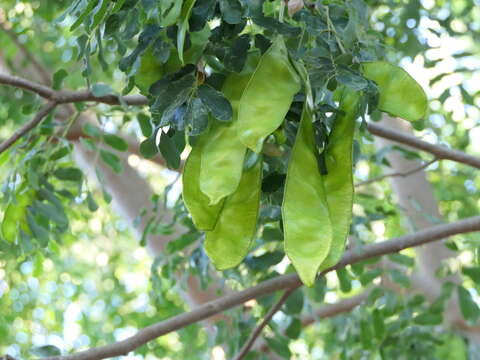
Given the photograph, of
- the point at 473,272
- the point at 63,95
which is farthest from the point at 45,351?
the point at 473,272

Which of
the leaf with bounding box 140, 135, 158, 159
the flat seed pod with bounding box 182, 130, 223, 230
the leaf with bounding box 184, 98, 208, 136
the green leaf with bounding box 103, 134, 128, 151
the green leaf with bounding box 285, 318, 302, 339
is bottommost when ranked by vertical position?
the green leaf with bounding box 285, 318, 302, 339

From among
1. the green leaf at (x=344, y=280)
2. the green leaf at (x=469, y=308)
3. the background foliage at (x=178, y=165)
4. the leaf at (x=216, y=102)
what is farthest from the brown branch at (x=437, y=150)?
the leaf at (x=216, y=102)

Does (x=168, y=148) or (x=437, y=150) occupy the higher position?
(x=168, y=148)

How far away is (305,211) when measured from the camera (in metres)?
0.76

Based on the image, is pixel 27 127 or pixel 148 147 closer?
pixel 148 147

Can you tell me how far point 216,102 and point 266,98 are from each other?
2.8 inches

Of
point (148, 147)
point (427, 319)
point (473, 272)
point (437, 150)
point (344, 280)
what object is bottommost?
point (427, 319)

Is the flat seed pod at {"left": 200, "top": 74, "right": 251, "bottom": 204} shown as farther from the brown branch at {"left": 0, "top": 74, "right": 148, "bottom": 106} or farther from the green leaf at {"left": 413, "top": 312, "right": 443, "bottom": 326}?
the green leaf at {"left": 413, "top": 312, "right": 443, "bottom": 326}

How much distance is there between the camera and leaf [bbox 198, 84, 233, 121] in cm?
81

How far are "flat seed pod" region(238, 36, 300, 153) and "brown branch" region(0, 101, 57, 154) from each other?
63cm

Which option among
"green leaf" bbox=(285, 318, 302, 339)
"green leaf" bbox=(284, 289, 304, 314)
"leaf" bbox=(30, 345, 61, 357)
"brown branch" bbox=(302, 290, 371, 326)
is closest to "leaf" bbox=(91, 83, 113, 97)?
"leaf" bbox=(30, 345, 61, 357)

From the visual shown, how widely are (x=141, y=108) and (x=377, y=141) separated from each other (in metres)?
1.48

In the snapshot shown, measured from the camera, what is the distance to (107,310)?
342cm

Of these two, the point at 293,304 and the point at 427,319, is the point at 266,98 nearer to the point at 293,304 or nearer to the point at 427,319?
the point at 293,304
